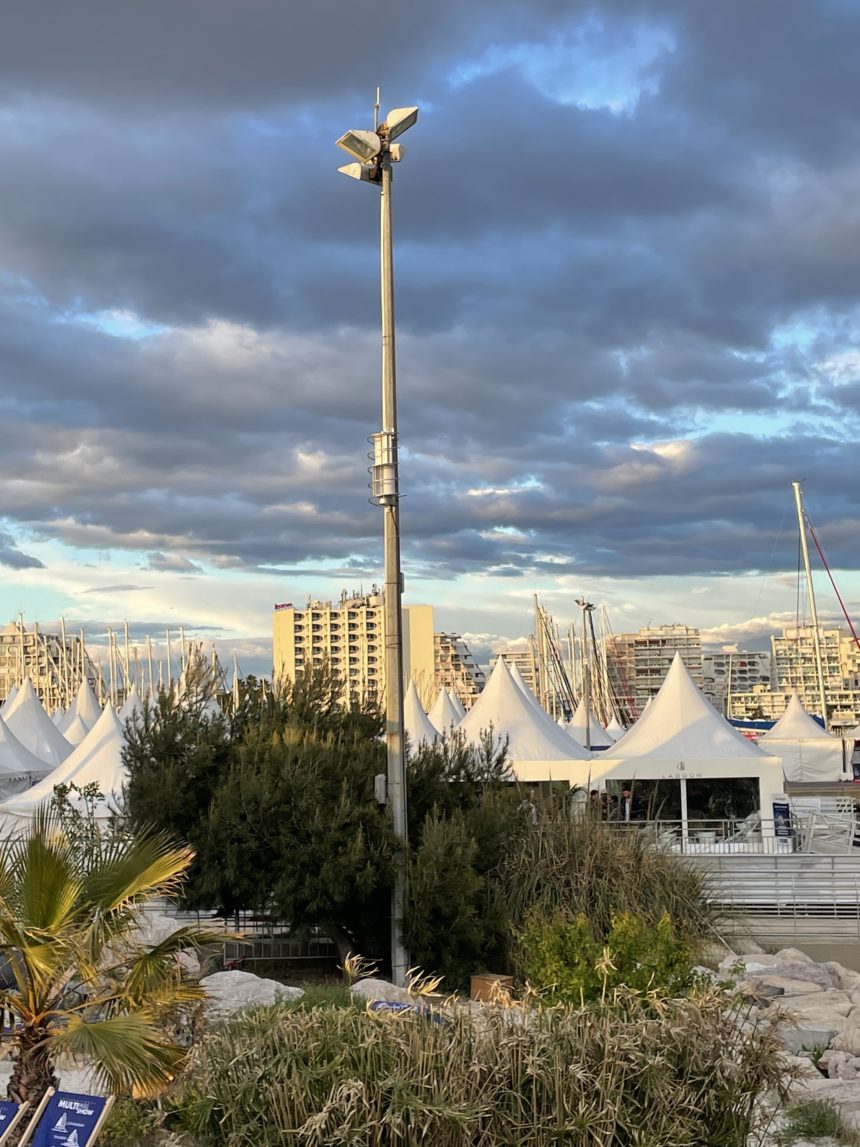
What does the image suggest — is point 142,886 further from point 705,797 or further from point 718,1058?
point 705,797

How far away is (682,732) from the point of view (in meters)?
28.8

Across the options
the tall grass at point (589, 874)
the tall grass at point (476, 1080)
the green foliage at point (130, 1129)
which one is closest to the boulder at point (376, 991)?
the tall grass at point (589, 874)

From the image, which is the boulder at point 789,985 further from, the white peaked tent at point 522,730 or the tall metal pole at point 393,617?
the white peaked tent at point 522,730

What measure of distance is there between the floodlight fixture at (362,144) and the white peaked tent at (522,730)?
1814 centimetres

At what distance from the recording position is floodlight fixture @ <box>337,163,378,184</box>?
1537cm

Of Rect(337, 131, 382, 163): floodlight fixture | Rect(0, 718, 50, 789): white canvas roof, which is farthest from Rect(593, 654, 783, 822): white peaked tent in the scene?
Rect(0, 718, 50, 789): white canvas roof

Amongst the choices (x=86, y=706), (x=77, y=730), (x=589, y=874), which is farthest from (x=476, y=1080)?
(x=86, y=706)

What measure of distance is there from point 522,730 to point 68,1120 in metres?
26.4

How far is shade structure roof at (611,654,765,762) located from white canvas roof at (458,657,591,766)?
106 inches

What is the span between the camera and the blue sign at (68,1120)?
6.84 meters

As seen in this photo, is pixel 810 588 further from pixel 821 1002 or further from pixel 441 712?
pixel 821 1002

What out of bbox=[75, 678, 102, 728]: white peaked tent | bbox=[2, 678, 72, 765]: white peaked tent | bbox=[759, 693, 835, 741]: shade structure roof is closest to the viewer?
bbox=[2, 678, 72, 765]: white peaked tent

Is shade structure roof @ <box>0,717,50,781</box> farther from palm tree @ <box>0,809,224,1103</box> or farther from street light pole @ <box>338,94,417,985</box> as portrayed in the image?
palm tree @ <box>0,809,224,1103</box>

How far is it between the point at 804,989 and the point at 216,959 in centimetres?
749
